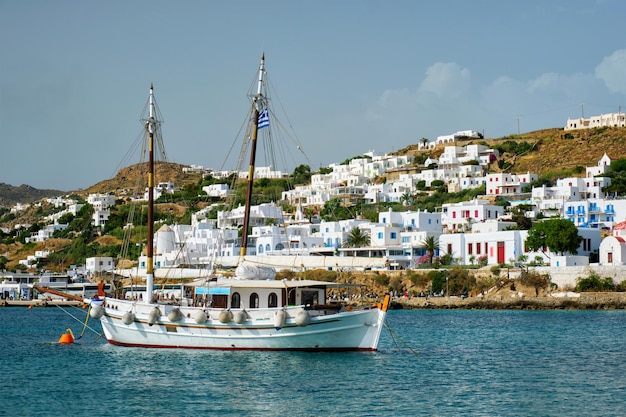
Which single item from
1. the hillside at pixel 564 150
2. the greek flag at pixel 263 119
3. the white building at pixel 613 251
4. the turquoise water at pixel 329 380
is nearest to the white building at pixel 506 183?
the hillside at pixel 564 150

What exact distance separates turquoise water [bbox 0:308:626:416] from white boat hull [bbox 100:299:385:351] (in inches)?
19.0

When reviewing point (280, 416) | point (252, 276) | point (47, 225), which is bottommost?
point (280, 416)

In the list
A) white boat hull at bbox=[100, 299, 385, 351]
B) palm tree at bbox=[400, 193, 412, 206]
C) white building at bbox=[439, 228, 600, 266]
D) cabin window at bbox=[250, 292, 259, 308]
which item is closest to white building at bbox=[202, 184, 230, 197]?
palm tree at bbox=[400, 193, 412, 206]

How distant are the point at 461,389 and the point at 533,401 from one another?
271 cm

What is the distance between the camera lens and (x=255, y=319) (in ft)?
118

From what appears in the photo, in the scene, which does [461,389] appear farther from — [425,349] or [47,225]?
[47,225]

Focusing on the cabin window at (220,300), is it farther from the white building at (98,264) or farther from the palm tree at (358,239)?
the white building at (98,264)

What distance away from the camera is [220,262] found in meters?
46.5

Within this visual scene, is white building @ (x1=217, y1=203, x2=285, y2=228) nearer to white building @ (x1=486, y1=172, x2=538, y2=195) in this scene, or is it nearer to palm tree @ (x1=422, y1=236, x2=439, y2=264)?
white building @ (x1=486, y1=172, x2=538, y2=195)

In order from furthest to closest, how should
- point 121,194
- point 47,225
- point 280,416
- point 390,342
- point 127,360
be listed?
point 121,194 → point 47,225 → point 390,342 → point 127,360 → point 280,416

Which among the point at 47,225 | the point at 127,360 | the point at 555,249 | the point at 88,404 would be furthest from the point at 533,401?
the point at 47,225

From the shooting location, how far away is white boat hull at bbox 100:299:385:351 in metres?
35.3

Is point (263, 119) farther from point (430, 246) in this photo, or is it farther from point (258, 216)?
point (258, 216)

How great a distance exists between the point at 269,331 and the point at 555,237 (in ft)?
155
